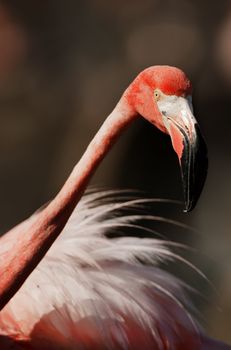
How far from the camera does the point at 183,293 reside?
2791 mm

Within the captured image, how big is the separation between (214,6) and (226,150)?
0.71 metres

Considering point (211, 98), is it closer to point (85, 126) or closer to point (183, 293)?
point (85, 126)

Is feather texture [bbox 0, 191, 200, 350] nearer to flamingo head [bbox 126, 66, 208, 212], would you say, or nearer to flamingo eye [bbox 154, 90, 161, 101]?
flamingo head [bbox 126, 66, 208, 212]

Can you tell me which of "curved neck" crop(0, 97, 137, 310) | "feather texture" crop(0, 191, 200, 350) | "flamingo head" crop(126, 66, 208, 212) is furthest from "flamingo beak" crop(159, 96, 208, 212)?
"feather texture" crop(0, 191, 200, 350)

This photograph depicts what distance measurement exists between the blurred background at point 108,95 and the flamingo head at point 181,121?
91.4 inches

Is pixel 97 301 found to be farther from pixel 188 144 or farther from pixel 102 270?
pixel 188 144

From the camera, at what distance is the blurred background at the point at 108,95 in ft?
14.6

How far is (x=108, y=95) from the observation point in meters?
4.49

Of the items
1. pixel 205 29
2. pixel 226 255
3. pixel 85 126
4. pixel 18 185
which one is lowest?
pixel 226 255

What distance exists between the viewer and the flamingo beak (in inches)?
79.7

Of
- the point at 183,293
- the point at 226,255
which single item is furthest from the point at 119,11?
the point at 183,293

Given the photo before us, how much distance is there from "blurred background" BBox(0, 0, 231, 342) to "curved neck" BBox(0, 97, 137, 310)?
2.20m

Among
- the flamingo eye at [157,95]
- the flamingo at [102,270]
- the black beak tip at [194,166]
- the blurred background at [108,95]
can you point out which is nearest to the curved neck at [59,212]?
the flamingo at [102,270]

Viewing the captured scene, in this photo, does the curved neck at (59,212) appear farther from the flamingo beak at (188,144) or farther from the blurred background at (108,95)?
the blurred background at (108,95)
